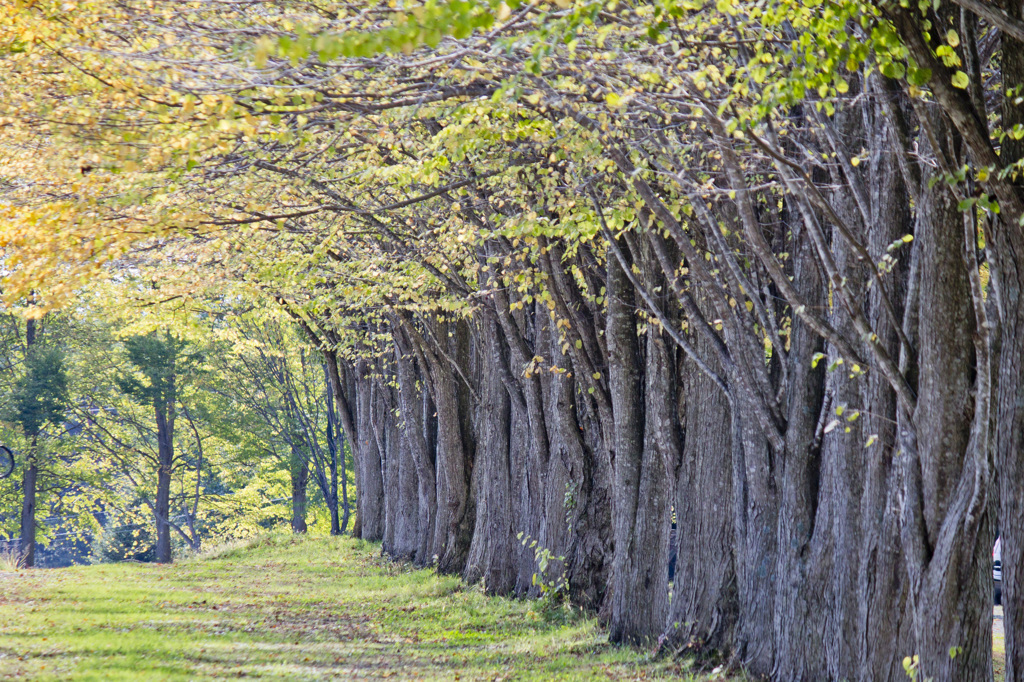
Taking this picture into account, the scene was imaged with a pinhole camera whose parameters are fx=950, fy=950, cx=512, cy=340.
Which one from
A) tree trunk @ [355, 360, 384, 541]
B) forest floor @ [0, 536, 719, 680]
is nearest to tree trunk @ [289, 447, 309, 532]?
tree trunk @ [355, 360, 384, 541]

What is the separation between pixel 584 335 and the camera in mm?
11938

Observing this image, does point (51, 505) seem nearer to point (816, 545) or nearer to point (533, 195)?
point (533, 195)

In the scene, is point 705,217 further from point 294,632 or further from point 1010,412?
point 294,632

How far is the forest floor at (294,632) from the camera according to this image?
993 centimetres

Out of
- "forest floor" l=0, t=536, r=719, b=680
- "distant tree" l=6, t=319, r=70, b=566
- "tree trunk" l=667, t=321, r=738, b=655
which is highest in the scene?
"distant tree" l=6, t=319, r=70, b=566

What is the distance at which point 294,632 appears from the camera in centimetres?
1324

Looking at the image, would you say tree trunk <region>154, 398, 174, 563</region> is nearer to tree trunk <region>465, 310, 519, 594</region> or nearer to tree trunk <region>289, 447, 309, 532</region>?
tree trunk <region>289, 447, 309, 532</region>

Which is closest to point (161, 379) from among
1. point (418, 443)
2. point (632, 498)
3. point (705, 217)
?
point (418, 443)

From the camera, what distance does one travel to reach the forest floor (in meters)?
9.93

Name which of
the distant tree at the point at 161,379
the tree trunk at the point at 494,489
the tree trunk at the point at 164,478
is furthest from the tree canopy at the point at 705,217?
the tree trunk at the point at 164,478

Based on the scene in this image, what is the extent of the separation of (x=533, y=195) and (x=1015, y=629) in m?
7.09

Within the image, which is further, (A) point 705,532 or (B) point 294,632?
(B) point 294,632

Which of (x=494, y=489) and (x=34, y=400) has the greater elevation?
(x=34, y=400)

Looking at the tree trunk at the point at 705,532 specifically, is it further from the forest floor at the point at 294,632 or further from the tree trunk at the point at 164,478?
the tree trunk at the point at 164,478
